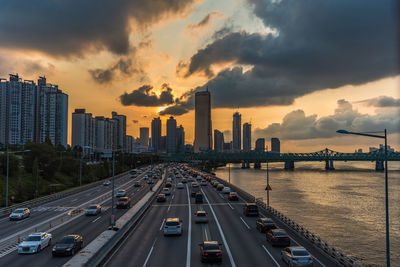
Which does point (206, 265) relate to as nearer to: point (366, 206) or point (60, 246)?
point (60, 246)

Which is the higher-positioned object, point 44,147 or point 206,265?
point 44,147

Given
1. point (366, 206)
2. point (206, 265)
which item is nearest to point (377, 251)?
point (206, 265)

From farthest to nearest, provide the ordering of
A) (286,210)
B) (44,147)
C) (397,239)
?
(44,147)
(286,210)
(397,239)

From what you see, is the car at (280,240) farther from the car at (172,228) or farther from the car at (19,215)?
the car at (19,215)

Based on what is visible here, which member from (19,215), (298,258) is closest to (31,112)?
(19,215)

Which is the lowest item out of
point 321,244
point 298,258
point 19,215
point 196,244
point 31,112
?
point 19,215

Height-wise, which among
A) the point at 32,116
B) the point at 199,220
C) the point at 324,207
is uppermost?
the point at 32,116

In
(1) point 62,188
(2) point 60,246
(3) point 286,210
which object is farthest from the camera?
(1) point 62,188

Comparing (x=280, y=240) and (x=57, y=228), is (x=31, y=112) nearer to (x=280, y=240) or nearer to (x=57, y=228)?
(x=57, y=228)
